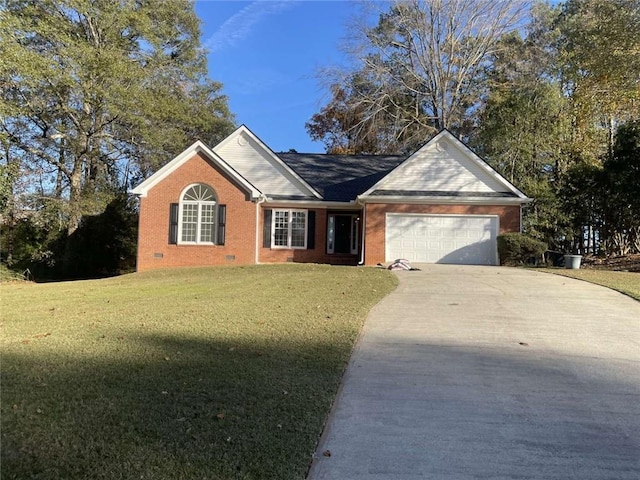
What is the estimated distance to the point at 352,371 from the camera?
18.5 ft

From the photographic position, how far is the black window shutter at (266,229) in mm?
21078

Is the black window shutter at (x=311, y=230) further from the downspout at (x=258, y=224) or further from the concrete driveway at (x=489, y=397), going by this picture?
the concrete driveway at (x=489, y=397)

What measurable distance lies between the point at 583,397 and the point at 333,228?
57.0 feet

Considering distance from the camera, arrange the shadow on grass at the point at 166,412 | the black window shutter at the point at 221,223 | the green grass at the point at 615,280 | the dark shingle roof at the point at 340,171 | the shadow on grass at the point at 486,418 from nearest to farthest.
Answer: the shadow on grass at the point at 166,412, the shadow on grass at the point at 486,418, the green grass at the point at 615,280, the black window shutter at the point at 221,223, the dark shingle roof at the point at 340,171

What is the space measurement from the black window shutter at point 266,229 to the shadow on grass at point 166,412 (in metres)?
14.9

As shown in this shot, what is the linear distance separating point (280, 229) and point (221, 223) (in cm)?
279

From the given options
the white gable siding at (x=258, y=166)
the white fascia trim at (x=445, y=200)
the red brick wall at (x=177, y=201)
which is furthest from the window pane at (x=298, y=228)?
the white fascia trim at (x=445, y=200)

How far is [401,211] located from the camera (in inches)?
788

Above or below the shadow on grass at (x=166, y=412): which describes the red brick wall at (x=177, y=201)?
above

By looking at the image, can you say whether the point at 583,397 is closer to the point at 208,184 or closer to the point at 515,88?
the point at 208,184

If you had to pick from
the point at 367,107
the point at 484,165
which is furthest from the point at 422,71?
the point at 484,165

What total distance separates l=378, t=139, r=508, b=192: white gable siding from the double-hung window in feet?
13.0

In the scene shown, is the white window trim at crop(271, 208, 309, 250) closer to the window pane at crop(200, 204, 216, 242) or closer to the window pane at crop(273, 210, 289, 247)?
the window pane at crop(273, 210, 289, 247)

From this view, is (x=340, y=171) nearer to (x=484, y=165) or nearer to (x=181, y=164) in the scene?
(x=484, y=165)
